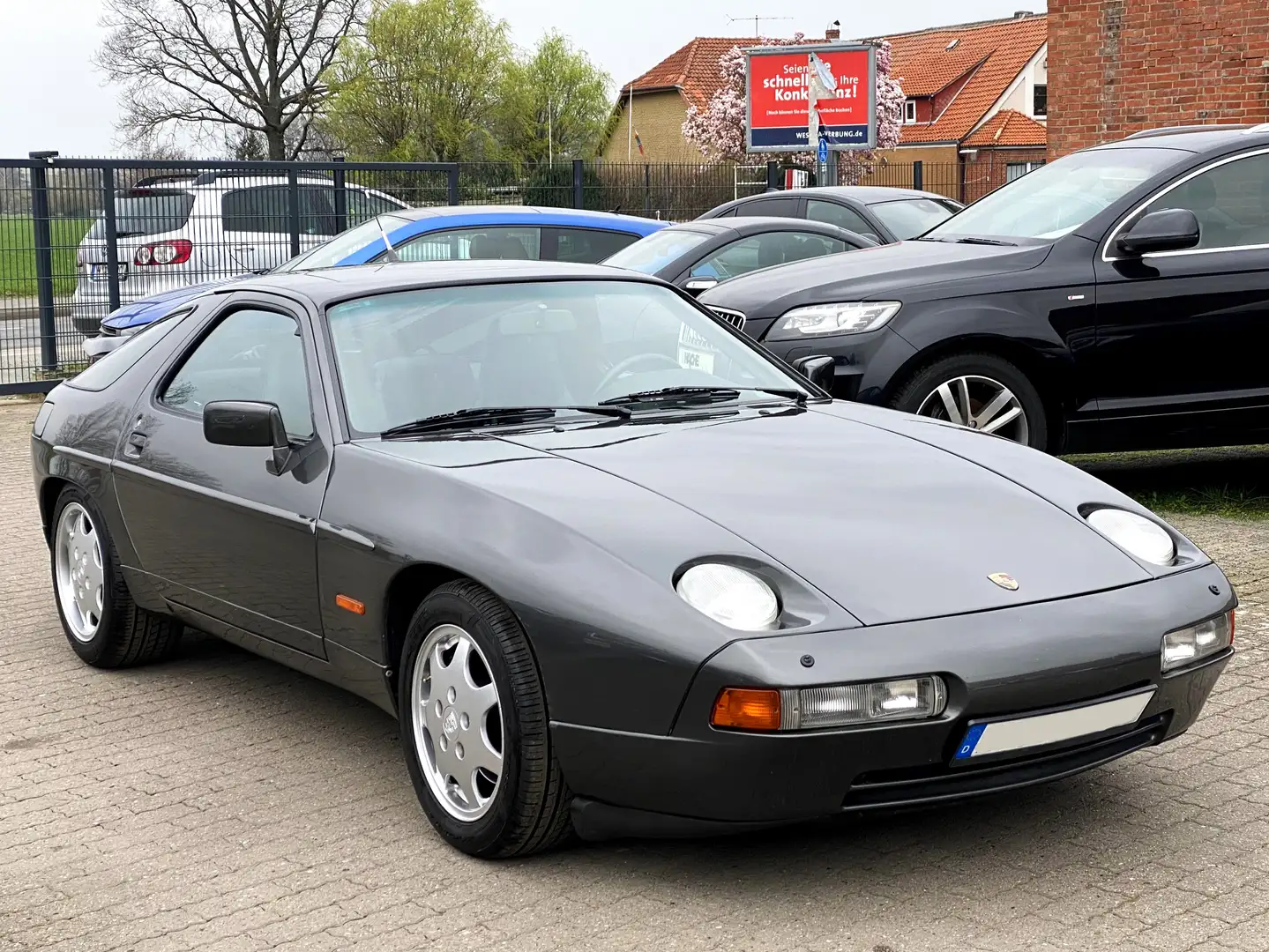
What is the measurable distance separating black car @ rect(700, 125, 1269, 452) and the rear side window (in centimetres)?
853

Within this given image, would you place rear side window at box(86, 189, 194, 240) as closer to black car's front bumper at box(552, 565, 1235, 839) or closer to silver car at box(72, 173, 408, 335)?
silver car at box(72, 173, 408, 335)

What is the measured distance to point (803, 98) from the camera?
41.9 metres

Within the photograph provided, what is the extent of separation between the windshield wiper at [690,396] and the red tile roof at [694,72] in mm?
70131

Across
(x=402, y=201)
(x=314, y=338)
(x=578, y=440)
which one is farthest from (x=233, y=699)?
(x=402, y=201)

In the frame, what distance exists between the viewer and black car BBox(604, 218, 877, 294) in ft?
33.8

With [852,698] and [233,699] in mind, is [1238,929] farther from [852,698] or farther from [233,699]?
[233,699]

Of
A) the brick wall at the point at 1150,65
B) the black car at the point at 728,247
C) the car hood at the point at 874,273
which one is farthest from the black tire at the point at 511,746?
the brick wall at the point at 1150,65

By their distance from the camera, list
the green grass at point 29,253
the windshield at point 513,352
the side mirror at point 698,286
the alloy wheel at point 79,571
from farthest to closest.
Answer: the green grass at point 29,253, the side mirror at point 698,286, the alloy wheel at point 79,571, the windshield at point 513,352

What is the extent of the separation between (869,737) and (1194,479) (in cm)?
596

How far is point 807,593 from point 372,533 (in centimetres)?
121

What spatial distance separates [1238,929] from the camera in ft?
11.1

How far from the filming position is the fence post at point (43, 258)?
14375 mm

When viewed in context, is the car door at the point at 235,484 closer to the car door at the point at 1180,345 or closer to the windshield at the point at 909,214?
the car door at the point at 1180,345

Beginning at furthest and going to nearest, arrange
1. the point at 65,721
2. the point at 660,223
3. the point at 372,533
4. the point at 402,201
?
1. the point at 402,201
2. the point at 660,223
3. the point at 65,721
4. the point at 372,533
